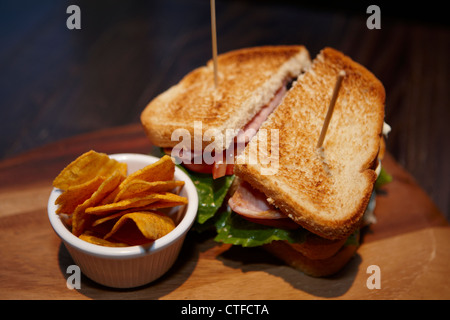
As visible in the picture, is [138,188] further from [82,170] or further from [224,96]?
[224,96]

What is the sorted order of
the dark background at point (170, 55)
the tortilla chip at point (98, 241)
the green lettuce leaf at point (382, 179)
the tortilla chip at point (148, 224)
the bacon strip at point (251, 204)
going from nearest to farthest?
the tortilla chip at point (148, 224)
the tortilla chip at point (98, 241)
the bacon strip at point (251, 204)
the green lettuce leaf at point (382, 179)
the dark background at point (170, 55)

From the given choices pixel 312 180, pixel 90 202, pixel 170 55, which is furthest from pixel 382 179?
pixel 170 55

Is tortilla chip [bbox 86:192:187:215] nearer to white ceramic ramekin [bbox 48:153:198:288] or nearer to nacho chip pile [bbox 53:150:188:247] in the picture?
nacho chip pile [bbox 53:150:188:247]

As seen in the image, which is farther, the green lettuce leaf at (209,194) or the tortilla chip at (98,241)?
the green lettuce leaf at (209,194)

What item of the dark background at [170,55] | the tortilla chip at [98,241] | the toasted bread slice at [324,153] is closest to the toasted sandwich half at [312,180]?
the toasted bread slice at [324,153]

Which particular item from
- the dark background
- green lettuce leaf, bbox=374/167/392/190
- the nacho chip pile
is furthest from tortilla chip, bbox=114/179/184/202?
the dark background

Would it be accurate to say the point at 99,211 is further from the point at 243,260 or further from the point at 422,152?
the point at 422,152

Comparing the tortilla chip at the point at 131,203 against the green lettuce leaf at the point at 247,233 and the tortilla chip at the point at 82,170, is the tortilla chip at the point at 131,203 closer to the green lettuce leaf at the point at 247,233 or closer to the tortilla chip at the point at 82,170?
the tortilla chip at the point at 82,170

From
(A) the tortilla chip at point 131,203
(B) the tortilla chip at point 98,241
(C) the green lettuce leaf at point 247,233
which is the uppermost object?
(A) the tortilla chip at point 131,203
